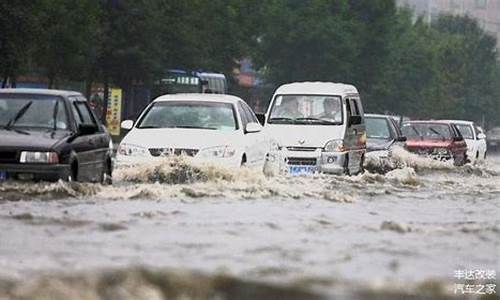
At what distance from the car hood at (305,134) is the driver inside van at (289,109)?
0.50 meters

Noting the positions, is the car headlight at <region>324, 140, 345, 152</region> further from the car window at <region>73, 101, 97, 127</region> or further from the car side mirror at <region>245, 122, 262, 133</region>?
the car window at <region>73, 101, 97, 127</region>

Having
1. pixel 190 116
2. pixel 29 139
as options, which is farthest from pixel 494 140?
pixel 29 139

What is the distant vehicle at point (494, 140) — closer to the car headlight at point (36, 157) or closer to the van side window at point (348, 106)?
the van side window at point (348, 106)

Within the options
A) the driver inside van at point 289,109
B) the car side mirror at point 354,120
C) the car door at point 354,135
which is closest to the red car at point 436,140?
the car door at point 354,135

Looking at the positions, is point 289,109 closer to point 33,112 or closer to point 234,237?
point 33,112

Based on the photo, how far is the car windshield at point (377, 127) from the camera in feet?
99.9

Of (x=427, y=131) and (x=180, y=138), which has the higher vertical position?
(x=180, y=138)

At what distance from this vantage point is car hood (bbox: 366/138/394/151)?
28850 mm

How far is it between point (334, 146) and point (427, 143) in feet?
39.0

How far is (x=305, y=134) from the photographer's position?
77.4 ft

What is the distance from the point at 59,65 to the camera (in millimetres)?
43031

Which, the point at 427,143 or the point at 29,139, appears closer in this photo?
the point at 29,139

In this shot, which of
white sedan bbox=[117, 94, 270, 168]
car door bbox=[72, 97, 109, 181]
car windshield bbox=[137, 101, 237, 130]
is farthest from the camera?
car windshield bbox=[137, 101, 237, 130]

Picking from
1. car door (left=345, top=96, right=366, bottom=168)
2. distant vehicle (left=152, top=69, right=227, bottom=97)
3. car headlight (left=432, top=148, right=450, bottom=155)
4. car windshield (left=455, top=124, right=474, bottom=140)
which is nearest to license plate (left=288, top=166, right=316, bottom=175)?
car door (left=345, top=96, right=366, bottom=168)
